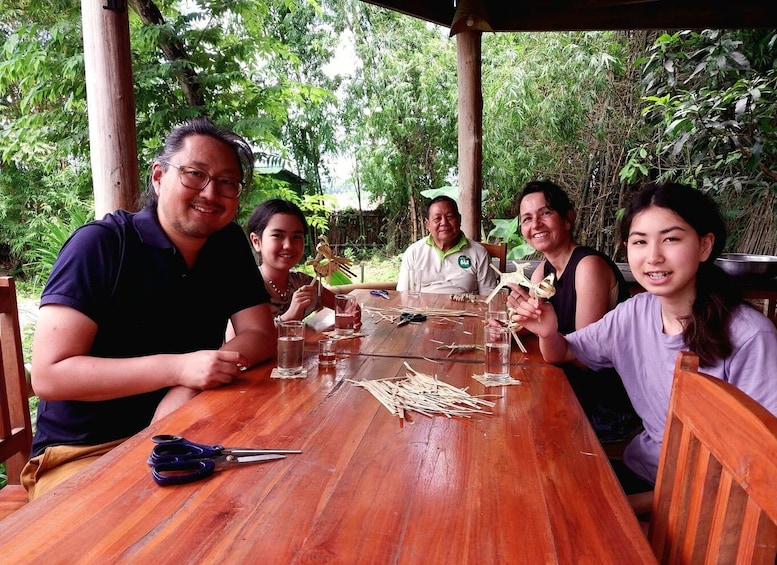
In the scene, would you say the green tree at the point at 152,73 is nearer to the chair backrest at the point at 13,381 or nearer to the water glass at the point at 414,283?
the water glass at the point at 414,283

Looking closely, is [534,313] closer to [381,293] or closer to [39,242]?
[381,293]

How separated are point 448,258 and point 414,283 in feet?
2.30

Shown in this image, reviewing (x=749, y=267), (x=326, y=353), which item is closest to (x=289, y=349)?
(x=326, y=353)

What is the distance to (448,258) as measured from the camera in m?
3.74

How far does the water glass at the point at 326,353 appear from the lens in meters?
1.64

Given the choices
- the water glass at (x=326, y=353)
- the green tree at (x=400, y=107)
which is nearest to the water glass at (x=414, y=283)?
the water glass at (x=326, y=353)

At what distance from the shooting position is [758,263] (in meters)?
3.43

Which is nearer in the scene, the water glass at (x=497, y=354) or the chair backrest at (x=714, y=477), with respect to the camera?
the chair backrest at (x=714, y=477)

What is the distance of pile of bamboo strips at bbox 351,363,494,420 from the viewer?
1.24 m

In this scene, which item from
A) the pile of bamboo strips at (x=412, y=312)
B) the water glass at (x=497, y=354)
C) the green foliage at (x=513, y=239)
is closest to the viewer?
the water glass at (x=497, y=354)

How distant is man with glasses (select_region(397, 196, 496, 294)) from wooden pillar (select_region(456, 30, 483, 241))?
86 cm

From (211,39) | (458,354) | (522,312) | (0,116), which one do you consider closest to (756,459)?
(522,312)

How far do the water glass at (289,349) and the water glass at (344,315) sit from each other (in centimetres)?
51

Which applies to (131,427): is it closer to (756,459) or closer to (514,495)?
(514,495)
